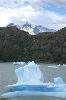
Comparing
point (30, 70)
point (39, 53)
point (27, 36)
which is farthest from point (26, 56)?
point (30, 70)

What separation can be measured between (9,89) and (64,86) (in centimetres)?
430

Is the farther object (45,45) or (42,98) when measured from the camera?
(45,45)

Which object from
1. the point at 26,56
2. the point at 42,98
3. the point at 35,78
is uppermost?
the point at 26,56

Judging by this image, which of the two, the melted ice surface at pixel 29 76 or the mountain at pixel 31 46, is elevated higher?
the mountain at pixel 31 46

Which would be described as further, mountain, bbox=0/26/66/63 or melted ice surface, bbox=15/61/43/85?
mountain, bbox=0/26/66/63

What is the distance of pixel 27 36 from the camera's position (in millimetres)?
188375

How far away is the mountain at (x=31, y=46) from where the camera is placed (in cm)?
15973

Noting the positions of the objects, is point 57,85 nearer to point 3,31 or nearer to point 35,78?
point 35,78

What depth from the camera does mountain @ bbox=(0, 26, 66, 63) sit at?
524ft

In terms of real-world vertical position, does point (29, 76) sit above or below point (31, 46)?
below

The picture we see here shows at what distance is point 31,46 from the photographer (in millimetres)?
173500

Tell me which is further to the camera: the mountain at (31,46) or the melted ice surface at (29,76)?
the mountain at (31,46)

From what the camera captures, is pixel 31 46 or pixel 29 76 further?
pixel 31 46

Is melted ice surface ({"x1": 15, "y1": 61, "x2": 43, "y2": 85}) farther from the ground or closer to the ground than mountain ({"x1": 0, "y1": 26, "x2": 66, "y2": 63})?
closer to the ground
